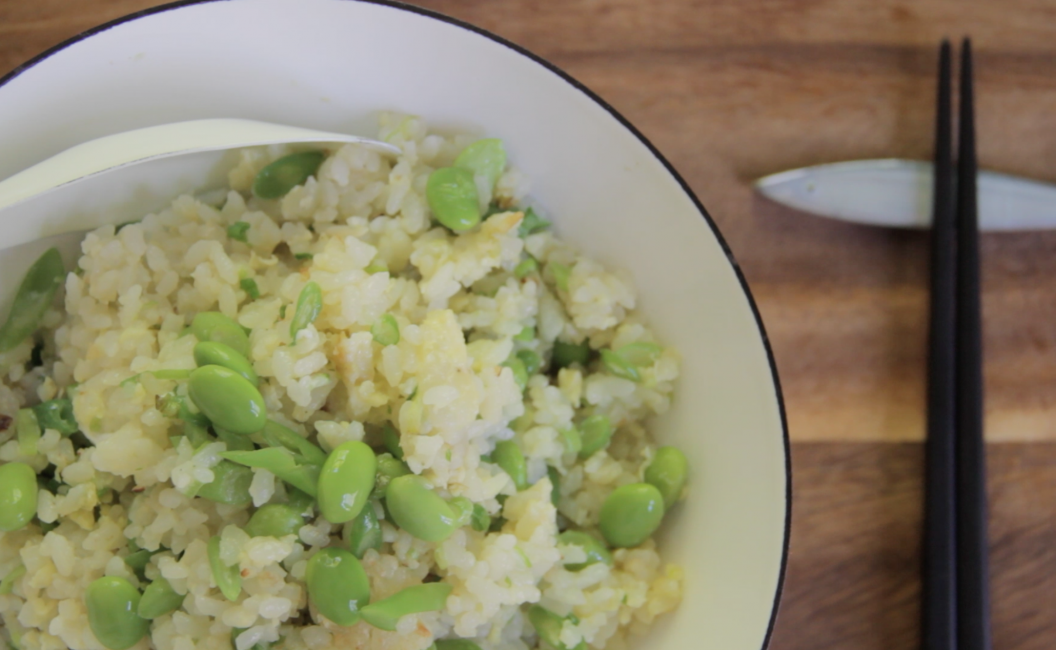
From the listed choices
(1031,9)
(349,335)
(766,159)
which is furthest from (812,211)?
(349,335)

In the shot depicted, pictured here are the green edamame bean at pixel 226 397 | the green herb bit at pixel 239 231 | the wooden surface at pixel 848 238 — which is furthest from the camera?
the wooden surface at pixel 848 238

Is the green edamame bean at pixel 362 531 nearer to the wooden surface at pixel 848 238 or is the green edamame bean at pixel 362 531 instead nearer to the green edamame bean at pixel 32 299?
the green edamame bean at pixel 32 299

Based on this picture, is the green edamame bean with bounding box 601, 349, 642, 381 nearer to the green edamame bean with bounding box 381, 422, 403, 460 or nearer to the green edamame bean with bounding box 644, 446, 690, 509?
the green edamame bean with bounding box 644, 446, 690, 509

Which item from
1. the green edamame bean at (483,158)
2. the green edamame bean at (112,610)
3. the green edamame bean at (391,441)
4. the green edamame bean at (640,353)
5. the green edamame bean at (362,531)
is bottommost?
the green edamame bean at (112,610)

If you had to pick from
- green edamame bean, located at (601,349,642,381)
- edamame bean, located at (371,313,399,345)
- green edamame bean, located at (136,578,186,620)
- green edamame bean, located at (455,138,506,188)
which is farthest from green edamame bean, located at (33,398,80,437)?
green edamame bean, located at (601,349,642,381)

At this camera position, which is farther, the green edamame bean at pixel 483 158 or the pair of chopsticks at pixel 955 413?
the pair of chopsticks at pixel 955 413

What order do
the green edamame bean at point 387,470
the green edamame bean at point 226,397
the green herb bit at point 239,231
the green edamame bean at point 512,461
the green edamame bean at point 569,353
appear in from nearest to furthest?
the green edamame bean at point 226,397, the green edamame bean at point 387,470, the green edamame bean at point 512,461, the green herb bit at point 239,231, the green edamame bean at point 569,353

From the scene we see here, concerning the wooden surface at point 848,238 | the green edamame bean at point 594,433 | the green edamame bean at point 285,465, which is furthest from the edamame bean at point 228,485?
the wooden surface at point 848,238

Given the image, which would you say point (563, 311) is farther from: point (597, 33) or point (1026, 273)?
point (1026, 273)

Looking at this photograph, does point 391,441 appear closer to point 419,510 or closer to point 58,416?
point 419,510
